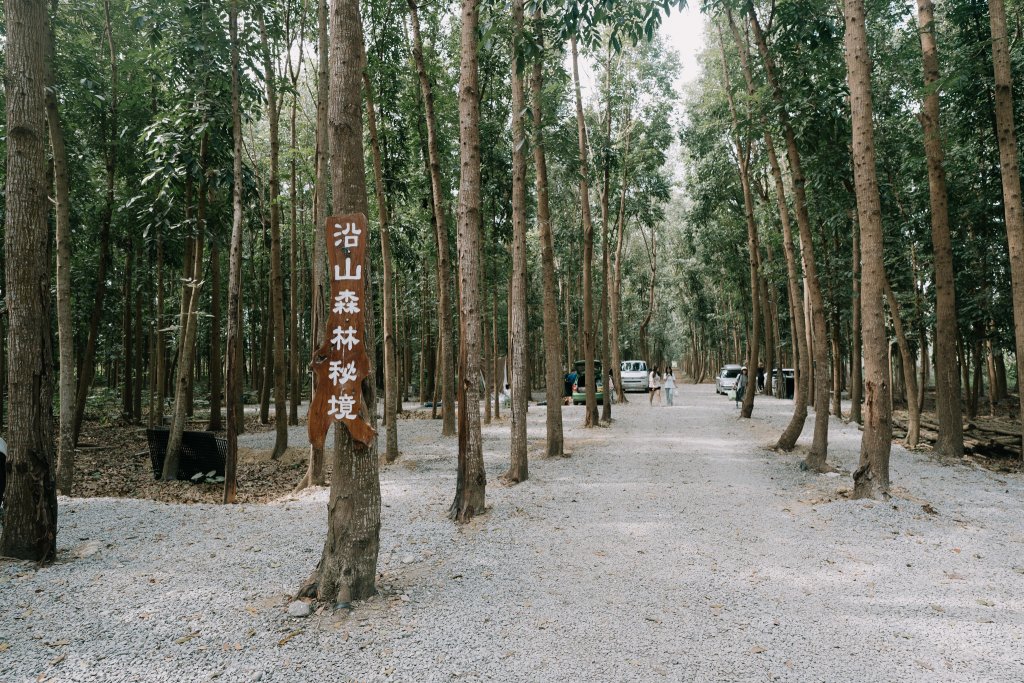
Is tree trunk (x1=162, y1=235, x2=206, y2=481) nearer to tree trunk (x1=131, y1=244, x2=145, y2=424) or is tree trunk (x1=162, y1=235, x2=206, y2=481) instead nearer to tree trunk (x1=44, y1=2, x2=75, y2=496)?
tree trunk (x1=44, y1=2, x2=75, y2=496)

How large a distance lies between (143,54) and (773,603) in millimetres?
11201

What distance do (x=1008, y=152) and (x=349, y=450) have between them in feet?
30.9

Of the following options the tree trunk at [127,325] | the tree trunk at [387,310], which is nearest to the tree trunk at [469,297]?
the tree trunk at [387,310]

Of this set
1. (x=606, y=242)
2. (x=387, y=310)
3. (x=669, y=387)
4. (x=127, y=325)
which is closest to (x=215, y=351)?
(x=127, y=325)

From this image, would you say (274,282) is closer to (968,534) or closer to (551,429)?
(551,429)

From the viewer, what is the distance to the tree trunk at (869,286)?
22.9ft

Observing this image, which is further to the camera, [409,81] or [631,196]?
[631,196]

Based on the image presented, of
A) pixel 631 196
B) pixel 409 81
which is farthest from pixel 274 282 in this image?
pixel 631 196

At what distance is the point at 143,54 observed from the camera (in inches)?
369

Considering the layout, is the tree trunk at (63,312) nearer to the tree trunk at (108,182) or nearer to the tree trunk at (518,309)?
the tree trunk at (108,182)

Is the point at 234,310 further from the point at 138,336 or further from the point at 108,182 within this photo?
the point at 138,336

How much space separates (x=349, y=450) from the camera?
4.29 m

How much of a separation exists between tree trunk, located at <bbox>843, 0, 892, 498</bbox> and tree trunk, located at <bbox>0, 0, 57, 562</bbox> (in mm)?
8207

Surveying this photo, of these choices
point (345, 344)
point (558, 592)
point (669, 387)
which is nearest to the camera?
point (345, 344)
